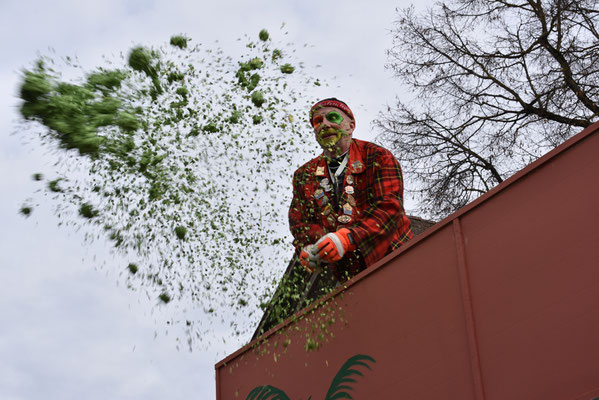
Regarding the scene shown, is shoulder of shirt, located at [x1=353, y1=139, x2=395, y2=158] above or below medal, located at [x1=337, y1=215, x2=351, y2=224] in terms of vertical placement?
above

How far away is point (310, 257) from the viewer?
5109mm

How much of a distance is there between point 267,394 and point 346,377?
1.01 m

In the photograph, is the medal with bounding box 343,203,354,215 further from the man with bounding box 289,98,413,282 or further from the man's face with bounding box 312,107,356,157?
the man's face with bounding box 312,107,356,157

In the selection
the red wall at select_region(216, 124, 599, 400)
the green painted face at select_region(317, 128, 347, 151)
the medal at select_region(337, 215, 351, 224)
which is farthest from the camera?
the green painted face at select_region(317, 128, 347, 151)

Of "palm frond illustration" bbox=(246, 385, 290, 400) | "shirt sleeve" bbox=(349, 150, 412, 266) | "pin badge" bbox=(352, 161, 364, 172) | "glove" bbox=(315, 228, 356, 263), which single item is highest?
"pin badge" bbox=(352, 161, 364, 172)

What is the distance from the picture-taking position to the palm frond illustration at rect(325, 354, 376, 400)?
445cm

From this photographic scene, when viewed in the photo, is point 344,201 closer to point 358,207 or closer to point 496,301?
point 358,207

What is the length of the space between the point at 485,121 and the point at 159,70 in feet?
22.8

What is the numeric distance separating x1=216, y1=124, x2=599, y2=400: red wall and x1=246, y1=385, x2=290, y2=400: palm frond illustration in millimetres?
508

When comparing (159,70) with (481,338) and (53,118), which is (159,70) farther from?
(481,338)

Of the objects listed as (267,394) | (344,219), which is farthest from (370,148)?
(267,394)

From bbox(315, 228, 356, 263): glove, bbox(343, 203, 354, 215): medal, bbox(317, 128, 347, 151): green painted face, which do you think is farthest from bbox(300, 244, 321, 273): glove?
bbox(317, 128, 347, 151): green painted face

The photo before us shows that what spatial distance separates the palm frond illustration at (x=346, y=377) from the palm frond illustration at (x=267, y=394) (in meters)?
0.59

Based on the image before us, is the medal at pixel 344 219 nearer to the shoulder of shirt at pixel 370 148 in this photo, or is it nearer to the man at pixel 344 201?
the man at pixel 344 201
